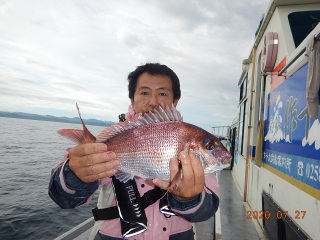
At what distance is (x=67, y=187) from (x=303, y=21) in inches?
256

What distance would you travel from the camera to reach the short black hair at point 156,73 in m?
2.90

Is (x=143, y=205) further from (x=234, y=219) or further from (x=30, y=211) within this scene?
(x=30, y=211)

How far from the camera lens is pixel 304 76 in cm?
268

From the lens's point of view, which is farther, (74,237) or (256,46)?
(256,46)

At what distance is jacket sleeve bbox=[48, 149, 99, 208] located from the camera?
2000 mm

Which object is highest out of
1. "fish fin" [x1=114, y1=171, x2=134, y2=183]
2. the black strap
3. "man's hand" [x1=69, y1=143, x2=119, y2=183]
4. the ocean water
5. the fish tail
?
the fish tail

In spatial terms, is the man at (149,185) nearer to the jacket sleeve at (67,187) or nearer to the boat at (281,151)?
the jacket sleeve at (67,187)

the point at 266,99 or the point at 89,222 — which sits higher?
the point at 266,99

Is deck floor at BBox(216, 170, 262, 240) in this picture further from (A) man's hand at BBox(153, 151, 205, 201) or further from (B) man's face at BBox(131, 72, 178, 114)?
(B) man's face at BBox(131, 72, 178, 114)

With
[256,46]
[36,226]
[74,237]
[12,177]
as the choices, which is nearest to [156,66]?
[74,237]

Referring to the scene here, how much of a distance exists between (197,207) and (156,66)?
210cm

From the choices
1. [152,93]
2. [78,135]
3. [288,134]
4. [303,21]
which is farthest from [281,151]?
[303,21]

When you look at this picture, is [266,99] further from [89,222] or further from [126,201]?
[89,222]

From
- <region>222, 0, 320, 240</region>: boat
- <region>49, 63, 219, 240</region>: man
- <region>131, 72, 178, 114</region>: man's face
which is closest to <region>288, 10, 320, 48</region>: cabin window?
<region>222, 0, 320, 240</region>: boat
